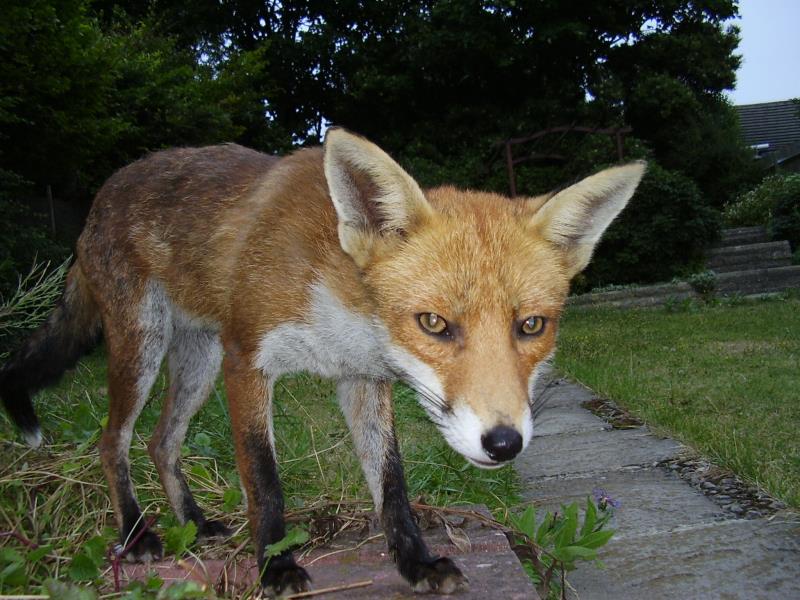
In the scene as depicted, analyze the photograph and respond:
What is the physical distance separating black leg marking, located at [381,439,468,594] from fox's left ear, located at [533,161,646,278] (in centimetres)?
95

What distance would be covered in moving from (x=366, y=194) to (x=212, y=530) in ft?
5.07

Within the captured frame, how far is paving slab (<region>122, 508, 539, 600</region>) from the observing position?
81.4 inches

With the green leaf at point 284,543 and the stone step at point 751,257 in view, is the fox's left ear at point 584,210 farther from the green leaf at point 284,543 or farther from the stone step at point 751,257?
the stone step at point 751,257

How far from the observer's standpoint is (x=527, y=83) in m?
17.2

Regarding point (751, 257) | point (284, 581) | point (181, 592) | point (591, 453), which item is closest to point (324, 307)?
point (284, 581)

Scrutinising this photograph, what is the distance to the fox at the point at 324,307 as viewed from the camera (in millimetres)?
2088

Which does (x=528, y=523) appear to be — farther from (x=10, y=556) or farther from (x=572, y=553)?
(x=10, y=556)

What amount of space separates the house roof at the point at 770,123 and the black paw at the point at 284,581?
30.8 meters

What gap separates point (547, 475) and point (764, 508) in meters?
1.10

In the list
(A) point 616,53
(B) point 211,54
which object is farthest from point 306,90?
(A) point 616,53

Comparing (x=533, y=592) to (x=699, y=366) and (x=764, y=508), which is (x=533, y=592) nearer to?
(x=764, y=508)

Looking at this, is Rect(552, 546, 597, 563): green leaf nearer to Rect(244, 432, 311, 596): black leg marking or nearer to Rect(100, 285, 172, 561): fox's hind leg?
Rect(244, 432, 311, 596): black leg marking

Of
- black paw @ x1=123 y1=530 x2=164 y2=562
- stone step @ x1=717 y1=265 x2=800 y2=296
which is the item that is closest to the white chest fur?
black paw @ x1=123 y1=530 x2=164 y2=562

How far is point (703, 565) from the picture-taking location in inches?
96.1
